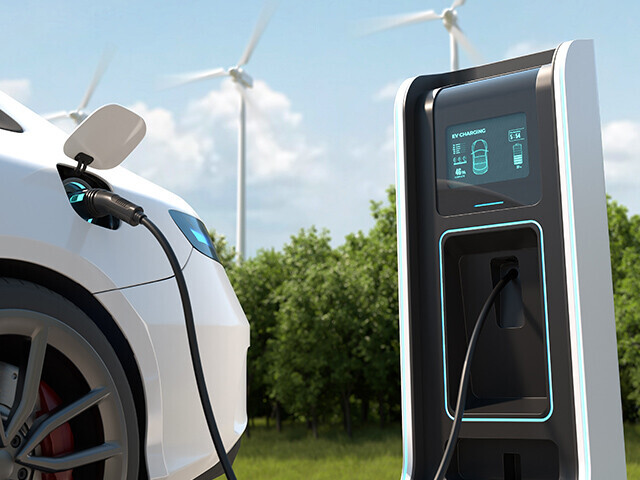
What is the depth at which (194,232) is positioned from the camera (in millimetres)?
2150

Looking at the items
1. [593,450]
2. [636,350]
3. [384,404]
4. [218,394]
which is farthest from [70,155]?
[384,404]

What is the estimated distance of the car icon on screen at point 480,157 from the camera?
7.57 ft

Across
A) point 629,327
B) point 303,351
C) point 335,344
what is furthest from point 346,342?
point 629,327

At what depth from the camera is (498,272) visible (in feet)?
7.76

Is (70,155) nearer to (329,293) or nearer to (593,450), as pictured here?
(593,450)

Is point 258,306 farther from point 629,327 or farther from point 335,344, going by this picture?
point 629,327

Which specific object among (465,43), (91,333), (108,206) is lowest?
(91,333)

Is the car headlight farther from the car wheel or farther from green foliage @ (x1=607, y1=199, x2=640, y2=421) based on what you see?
green foliage @ (x1=607, y1=199, x2=640, y2=421)

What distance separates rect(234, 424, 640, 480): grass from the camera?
6.64 m

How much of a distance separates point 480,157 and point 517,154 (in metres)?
0.12

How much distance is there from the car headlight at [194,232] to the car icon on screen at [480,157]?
0.89 m

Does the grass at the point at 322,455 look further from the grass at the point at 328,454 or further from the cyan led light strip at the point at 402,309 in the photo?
the cyan led light strip at the point at 402,309

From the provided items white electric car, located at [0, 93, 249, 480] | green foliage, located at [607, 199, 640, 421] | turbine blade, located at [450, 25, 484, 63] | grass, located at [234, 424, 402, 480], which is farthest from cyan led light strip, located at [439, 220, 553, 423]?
turbine blade, located at [450, 25, 484, 63]

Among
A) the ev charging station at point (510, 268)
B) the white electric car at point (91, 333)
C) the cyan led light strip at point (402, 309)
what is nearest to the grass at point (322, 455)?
the cyan led light strip at point (402, 309)
